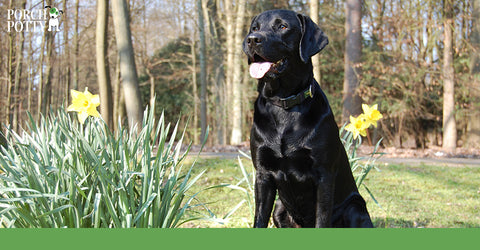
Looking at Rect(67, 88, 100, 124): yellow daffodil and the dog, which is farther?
the dog

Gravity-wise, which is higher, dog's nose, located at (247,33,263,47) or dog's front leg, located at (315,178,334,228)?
dog's nose, located at (247,33,263,47)

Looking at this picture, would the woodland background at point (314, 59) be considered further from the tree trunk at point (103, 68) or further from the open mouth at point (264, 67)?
the open mouth at point (264, 67)

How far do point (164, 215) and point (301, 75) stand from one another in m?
1.16

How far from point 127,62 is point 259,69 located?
595 cm

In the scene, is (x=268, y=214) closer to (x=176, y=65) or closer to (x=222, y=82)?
(x=222, y=82)

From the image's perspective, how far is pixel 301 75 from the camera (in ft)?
7.50

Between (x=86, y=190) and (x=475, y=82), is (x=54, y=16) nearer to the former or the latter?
(x=86, y=190)

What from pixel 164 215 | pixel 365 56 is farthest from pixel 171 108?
pixel 164 215

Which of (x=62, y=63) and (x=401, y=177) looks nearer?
(x=401, y=177)

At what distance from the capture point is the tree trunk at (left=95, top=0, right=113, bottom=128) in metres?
8.12

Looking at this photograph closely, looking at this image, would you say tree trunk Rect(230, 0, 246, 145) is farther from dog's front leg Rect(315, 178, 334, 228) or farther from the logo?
dog's front leg Rect(315, 178, 334, 228)

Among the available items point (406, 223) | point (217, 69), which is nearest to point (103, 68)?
point (406, 223)

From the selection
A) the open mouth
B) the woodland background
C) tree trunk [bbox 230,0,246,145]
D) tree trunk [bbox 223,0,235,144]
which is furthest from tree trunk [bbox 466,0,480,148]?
the open mouth

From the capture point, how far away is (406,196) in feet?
17.9
